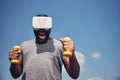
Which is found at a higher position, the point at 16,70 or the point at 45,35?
the point at 45,35

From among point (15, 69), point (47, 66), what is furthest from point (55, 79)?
point (15, 69)

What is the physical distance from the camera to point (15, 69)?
692mm

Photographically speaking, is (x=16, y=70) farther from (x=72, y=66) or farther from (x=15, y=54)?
(x=72, y=66)

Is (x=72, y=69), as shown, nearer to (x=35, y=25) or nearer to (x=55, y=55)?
(x=55, y=55)

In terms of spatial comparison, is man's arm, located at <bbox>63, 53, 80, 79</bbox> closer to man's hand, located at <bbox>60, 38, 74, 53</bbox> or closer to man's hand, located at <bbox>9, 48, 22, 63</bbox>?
man's hand, located at <bbox>60, 38, 74, 53</bbox>

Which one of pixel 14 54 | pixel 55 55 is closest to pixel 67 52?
pixel 55 55

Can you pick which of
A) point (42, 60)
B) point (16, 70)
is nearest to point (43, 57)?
point (42, 60)

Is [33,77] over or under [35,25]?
under

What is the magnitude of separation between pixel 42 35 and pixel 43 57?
83 millimetres

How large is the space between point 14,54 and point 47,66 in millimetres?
117

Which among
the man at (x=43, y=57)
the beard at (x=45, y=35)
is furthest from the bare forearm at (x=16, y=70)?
the beard at (x=45, y=35)

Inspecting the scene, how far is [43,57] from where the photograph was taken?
643 millimetres

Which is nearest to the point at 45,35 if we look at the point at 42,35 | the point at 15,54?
the point at 42,35

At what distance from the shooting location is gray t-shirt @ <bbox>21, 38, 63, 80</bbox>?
621mm
